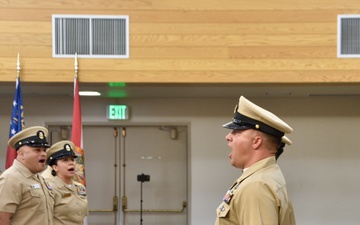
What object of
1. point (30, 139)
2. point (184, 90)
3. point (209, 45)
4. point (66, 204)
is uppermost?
point (209, 45)

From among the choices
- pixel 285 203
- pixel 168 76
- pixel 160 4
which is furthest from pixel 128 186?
pixel 285 203

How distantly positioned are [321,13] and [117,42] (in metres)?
2.21

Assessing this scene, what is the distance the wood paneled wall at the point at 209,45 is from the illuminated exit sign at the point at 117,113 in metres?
1.71

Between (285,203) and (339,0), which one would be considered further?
(339,0)

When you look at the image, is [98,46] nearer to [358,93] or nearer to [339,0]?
[339,0]

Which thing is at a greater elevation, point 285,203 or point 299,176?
point 285,203

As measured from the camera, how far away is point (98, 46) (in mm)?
4734

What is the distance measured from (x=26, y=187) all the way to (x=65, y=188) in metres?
0.76

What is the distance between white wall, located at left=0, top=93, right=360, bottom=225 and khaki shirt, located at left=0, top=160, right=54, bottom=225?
3209mm

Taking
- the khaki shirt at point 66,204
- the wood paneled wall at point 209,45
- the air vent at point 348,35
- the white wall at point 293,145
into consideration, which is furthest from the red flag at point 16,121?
the air vent at point 348,35

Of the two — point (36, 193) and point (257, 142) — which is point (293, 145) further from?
point (257, 142)

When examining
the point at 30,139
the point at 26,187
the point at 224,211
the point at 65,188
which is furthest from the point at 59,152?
the point at 224,211

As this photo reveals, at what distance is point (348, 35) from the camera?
4.73 metres

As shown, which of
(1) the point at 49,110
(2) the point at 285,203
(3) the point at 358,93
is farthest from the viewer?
(1) the point at 49,110
